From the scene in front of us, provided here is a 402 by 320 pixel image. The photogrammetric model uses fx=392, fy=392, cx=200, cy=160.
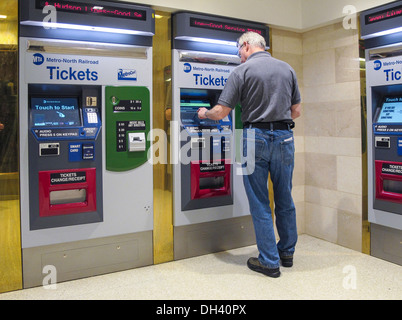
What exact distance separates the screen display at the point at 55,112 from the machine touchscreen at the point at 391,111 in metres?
2.54

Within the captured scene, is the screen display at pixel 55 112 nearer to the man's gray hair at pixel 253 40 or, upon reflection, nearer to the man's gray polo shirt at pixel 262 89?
the man's gray polo shirt at pixel 262 89

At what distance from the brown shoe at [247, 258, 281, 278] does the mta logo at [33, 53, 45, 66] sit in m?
2.24

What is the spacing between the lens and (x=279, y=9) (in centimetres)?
391

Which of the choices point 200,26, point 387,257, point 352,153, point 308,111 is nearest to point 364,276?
point 387,257

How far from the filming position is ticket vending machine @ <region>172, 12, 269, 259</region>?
337 cm

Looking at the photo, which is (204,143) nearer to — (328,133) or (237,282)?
(237,282)

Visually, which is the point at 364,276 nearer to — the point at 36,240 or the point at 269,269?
the point at 269,269

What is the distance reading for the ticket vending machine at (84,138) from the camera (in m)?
2.83

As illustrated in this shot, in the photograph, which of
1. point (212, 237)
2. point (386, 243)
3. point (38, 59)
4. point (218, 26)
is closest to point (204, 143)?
point (212, 237)

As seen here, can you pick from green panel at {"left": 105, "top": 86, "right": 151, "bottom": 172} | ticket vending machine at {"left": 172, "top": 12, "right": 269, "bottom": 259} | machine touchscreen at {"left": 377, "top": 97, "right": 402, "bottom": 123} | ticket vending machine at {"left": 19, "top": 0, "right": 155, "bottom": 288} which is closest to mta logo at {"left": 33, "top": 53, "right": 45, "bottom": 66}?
ticket vending machine at {"left": 19, "top": 0, "right": 155, "bottom": 288}

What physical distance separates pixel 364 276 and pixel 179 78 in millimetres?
2188

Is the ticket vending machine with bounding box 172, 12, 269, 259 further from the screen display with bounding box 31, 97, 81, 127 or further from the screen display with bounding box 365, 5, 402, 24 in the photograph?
the screen display with bounding box 365, 5, 402, 24

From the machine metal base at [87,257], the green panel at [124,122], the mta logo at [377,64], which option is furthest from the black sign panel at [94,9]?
the mta logo at [377,64]

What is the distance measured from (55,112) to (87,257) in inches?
45.2
